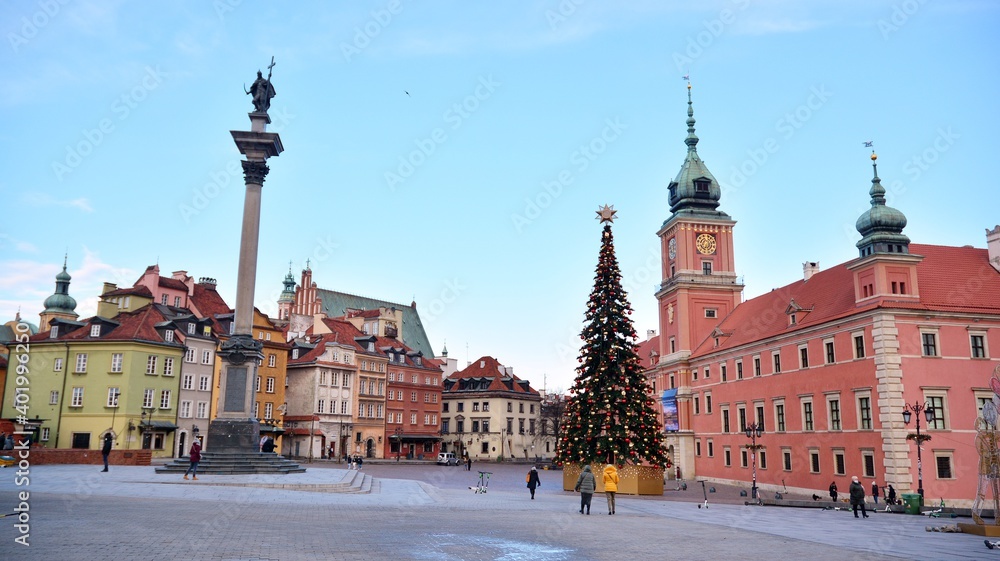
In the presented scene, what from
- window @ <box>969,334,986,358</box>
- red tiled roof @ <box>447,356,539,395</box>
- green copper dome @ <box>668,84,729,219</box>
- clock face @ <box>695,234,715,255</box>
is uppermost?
green copper dome @ <box>668,84,729,219</box>

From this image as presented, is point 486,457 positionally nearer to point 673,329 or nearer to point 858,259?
point 673,329

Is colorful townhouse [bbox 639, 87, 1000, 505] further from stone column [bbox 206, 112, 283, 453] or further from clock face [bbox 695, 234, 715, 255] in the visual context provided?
stone column [bbox 206, 112, 283, 453]

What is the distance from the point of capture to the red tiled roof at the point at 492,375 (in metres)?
105

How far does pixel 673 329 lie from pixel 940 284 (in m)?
29.2

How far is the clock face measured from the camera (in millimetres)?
68625

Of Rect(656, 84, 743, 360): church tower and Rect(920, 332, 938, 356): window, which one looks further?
Rect(656, 84, 743, 360): church tower

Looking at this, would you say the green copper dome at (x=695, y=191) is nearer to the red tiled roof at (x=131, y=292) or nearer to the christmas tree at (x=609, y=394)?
the christmas tree at (x=609, y=394)

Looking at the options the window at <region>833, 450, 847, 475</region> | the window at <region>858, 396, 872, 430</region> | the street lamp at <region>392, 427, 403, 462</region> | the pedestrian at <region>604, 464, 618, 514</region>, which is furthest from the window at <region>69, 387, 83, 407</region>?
the window at <region>858, 396, 872, 430</region>

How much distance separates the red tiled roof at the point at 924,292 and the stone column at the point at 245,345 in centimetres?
3279

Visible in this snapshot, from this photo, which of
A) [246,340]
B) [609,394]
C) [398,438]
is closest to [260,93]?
[246,340]

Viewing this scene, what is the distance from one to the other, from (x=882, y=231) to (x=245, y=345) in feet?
114

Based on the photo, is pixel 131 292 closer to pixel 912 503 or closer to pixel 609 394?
pixel 609 394

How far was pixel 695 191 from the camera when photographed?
70.6 metres

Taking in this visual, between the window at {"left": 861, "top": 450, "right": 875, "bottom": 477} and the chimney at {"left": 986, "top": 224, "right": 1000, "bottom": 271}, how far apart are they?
45.4 feet
